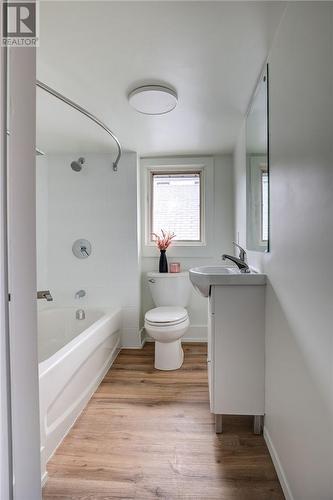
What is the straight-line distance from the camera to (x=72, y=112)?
2.00 meters

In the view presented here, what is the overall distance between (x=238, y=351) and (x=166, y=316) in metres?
0.90

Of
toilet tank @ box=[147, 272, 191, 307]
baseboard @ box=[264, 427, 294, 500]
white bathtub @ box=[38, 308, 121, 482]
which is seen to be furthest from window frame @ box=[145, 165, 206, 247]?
baseboard @ box=[264, 427, 294, 500]

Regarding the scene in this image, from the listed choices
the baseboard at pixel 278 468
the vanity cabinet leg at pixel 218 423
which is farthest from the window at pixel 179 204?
the baseboard at pixel 278 468

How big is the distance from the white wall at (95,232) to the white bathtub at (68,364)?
22 cm

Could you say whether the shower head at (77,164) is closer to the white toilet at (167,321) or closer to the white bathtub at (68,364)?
the white toilet at (167,321)

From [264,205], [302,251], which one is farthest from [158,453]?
[264,205]

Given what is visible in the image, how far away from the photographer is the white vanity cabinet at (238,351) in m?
1.59

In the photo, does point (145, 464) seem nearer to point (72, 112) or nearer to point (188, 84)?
point (188, 84)

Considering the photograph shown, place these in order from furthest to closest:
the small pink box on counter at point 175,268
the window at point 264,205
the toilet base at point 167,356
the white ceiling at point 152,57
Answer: the small pink box on counter at point 175,268 → the toilet base at point 167,356 → the window at point 264,205 → the white ceiling at point 152,57

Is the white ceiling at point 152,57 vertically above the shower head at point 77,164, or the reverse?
the white ceiling at point 152,57

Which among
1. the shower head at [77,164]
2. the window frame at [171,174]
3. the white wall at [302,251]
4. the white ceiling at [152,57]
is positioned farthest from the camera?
the window frame at [171,174]

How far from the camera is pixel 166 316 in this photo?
240cm

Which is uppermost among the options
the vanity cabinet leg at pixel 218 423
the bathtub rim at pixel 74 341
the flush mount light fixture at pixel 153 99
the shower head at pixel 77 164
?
the flush mount light fixture at pixel 153 99

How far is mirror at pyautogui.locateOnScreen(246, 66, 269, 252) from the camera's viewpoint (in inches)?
62.0
